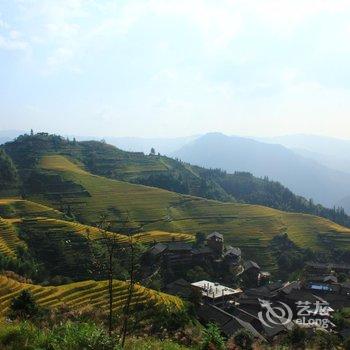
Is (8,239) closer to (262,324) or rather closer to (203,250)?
(203,250)

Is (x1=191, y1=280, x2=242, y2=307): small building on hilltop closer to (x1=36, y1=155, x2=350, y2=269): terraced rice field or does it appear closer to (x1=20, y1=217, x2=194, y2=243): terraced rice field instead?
(x1=20, y1=217, x2=194, y2=243): terraced rice field

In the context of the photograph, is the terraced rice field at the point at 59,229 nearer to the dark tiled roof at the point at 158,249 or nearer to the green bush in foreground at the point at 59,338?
the dark tiled roof at the point at 158,249

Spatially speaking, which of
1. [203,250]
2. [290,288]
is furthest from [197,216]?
[290,288]

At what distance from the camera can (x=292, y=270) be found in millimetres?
63688

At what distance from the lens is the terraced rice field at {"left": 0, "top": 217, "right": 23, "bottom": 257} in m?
50.6

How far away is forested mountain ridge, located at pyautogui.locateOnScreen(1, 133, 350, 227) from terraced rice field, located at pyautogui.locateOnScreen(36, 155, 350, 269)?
1863 cm

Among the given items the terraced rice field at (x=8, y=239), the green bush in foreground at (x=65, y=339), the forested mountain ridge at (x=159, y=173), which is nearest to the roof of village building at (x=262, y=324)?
the green bush in foreground at (x=65, y=339)

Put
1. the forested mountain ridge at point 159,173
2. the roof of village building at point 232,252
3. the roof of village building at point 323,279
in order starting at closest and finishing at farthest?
the roof of village building at point 323,279, the roof of village building at point 232,252, the forested mountain ridge at point 159,173

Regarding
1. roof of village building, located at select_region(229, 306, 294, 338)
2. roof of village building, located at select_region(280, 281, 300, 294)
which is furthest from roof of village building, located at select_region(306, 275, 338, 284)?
roof of village building, located at select_region(229, 306, 294, 338)

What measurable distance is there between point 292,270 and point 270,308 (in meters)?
24.6

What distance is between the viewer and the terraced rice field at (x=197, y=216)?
2825 inches

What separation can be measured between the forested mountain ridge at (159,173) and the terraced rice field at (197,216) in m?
18.6

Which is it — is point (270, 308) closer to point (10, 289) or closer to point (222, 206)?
point (10, 289)

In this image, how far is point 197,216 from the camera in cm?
8075
